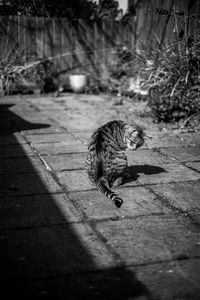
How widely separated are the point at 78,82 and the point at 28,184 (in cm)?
821

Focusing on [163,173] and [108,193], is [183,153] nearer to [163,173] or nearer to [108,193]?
[163,173]

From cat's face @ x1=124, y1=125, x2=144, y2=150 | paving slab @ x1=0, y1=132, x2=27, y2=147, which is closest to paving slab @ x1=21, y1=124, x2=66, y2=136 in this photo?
paving slab @ x1=0, y1=132, x2=27, y2=147

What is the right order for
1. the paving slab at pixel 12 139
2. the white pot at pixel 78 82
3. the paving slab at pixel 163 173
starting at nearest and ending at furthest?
the paving slab at pixel 163 173
the paving slab at pixel 12 139
the white pot at pixel 78 82

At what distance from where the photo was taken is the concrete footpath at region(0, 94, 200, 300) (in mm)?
2561

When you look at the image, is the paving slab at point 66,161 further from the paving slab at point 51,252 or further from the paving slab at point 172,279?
the paving slab at point 172,279

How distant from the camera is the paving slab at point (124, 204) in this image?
3.68 meters

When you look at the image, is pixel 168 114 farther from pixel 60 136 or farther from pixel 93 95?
pixel 93 95

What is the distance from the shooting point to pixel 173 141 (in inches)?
257

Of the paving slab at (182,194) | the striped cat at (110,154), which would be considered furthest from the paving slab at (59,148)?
the paving slab at (182,194)

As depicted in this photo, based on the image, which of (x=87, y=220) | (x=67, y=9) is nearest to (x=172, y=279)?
(x=87, y=220)

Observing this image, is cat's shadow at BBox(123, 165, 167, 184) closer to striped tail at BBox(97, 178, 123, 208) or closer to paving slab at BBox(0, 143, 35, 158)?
striped tail at BBox(97, 178, 123, 208)

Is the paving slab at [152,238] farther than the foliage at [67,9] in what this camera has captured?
No

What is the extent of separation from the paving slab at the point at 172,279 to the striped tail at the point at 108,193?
979 millimetres

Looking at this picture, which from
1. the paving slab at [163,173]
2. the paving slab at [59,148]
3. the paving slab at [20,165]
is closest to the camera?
the paving slab at [163,173]
